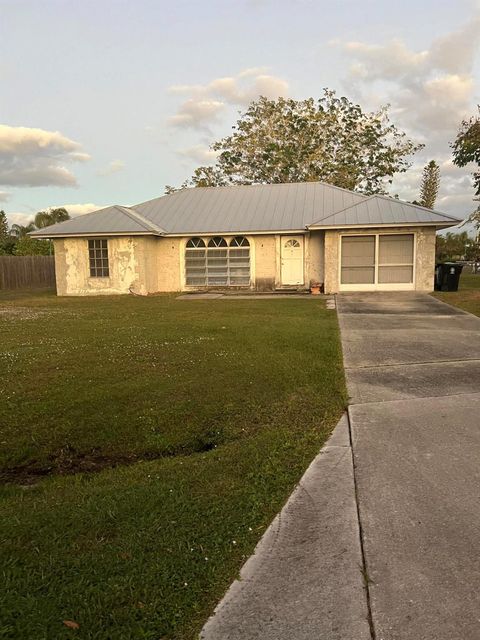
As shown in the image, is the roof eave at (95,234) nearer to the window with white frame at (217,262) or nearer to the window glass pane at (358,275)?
the window with white frame at (217,262)

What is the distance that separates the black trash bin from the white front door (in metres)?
5.61

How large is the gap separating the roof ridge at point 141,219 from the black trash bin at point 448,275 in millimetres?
11660

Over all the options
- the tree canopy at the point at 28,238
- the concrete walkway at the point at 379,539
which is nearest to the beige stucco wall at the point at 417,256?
the concrete walkway at the point at 379,539

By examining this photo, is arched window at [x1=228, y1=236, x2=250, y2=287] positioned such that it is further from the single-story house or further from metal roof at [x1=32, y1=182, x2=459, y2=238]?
metal roof at [x1=32, y1=182, x2=459, y2=238]

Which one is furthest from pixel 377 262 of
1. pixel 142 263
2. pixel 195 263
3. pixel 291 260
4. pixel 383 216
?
pixel 142 263

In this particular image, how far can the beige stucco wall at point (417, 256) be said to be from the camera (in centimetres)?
1916

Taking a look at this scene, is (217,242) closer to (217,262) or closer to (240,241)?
(217,262)

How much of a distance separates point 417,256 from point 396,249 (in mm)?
859

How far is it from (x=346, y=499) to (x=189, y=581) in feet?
4.30

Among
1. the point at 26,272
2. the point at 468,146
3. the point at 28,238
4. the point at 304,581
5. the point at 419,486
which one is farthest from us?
Answer: the point at 28,238

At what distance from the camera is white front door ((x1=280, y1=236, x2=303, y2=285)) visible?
2119 centimetres

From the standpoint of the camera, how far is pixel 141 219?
871 inches

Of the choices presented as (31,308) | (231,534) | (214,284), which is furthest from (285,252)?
(231,534)

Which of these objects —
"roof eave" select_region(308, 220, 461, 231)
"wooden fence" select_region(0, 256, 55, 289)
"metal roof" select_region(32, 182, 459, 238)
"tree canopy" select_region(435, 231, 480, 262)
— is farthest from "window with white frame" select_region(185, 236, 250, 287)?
"tree canopy" select_region(435, 231, 480, 262)
